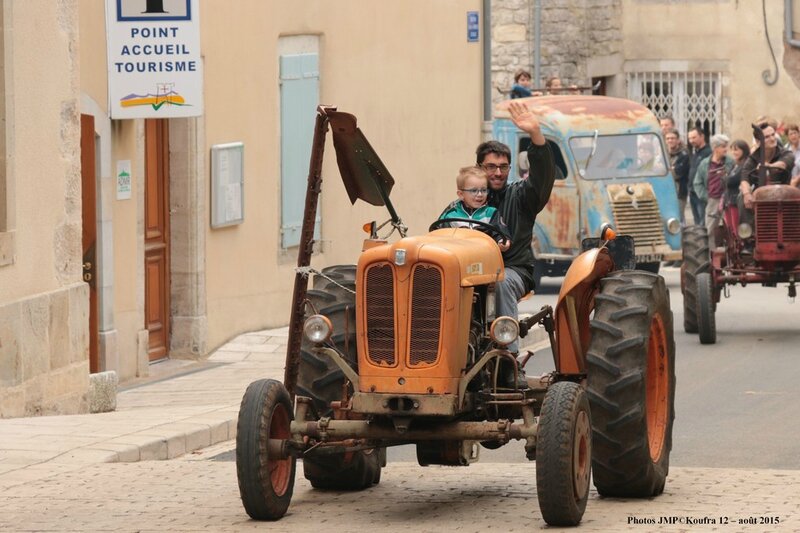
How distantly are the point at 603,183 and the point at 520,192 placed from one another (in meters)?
14.9

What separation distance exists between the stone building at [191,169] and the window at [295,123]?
0.03 metres

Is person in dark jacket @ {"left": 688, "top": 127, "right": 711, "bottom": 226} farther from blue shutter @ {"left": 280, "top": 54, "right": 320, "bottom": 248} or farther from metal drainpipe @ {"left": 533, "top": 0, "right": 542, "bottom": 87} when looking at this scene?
blue shutter @ {"left": 280, "top": 54, "right": 320, "bottom": 248}

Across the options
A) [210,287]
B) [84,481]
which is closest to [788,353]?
[210,287]

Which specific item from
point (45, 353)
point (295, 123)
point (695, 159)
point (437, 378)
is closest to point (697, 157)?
point (695, 159)

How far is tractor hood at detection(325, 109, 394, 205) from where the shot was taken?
10.0 meters

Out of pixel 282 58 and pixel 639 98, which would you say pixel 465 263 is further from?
pixel 639 98

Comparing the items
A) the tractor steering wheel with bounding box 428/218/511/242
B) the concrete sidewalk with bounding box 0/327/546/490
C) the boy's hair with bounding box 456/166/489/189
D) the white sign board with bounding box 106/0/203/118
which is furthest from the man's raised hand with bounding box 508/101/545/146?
the white sign board with bounding box 106/0/203/118

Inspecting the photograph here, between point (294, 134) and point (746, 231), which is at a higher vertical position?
point (294, 134)

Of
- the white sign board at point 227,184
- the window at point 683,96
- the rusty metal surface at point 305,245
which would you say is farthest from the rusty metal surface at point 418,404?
the window at point 683,96

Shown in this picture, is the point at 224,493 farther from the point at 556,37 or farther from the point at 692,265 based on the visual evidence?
the point at 556,37

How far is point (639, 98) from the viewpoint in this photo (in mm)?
39031

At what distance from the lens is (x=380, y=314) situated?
953 centimetres

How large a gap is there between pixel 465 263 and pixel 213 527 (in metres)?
1.73

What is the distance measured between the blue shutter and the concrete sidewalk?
10.4 feet
